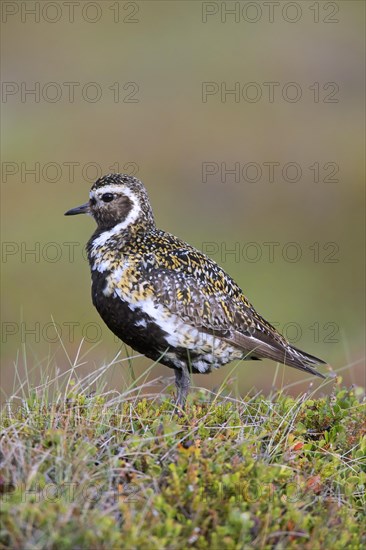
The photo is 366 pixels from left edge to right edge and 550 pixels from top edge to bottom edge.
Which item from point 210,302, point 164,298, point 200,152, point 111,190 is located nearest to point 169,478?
point 164,298

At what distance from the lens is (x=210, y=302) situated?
6695 mm

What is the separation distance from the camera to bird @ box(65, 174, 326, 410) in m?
6.45

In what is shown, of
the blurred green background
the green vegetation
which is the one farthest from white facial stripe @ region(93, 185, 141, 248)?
the blurred green background

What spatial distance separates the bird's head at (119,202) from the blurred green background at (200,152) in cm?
367

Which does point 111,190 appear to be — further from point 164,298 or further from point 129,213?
point 164,298

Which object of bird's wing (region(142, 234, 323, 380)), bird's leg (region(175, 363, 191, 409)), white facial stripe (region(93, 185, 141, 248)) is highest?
white facial stripe (region(93, 185, 141, 248))

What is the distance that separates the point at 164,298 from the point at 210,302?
377 millimetres

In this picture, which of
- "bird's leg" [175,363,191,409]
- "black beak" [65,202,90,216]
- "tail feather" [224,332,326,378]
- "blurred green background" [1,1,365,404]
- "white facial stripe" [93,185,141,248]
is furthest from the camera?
"blurred green background" [1,1,365,404]

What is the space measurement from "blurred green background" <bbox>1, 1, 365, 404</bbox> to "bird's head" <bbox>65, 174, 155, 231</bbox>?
3666 millimetres

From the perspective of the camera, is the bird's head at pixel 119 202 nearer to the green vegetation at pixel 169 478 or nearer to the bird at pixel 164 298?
the bird at pixel 164 298

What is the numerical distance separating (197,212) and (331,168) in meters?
3.60

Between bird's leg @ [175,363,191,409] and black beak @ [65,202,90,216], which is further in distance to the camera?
black beak @ [65,202,90,216]

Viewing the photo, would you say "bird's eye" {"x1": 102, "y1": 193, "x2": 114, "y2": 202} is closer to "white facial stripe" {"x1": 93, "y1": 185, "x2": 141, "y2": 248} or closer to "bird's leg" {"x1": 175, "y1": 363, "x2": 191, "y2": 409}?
"white facial stripe" {"x1": 93, "y1": 185, "x2": 141, "y2": 248}

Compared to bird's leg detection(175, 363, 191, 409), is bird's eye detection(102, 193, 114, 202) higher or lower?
higher
